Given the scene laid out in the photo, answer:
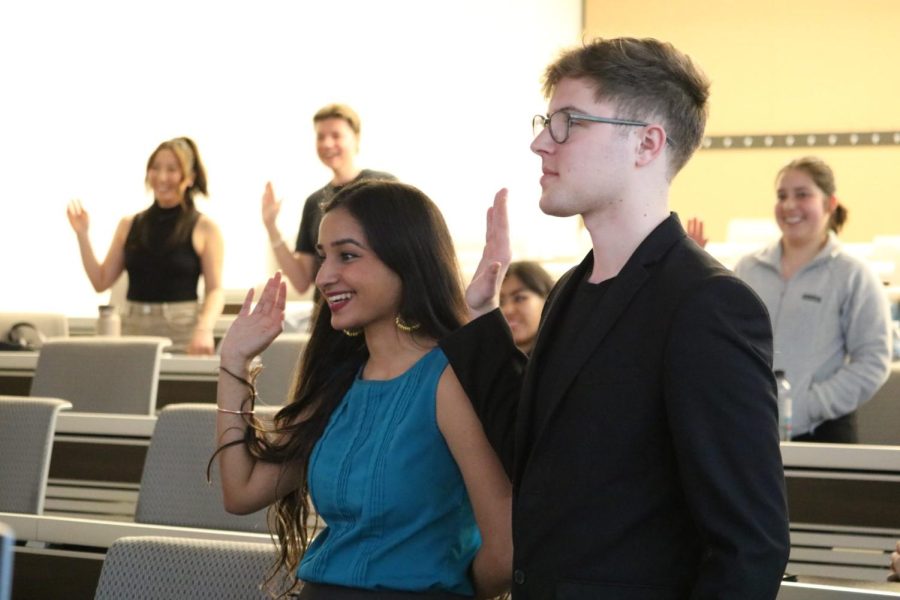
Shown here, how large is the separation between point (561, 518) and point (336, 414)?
58 centimetres

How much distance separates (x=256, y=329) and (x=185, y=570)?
1.27ft

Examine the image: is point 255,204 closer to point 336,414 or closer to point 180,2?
point 180,2

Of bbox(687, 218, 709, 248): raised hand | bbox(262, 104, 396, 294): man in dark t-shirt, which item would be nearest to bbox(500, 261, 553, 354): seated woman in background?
bbox(687, 218, 709, 248): raised hand

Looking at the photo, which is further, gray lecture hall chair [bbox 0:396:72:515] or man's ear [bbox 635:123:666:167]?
gray lecture hall chair [bbox 0:396:72:515]

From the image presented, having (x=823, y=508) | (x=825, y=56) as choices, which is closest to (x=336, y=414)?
(x=823, y=508)

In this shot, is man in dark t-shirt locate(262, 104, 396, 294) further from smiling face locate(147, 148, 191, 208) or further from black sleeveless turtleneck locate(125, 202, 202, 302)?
smiling face locate(147, 148, 191, 208)

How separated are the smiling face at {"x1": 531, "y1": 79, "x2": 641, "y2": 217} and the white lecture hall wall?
6.25 m

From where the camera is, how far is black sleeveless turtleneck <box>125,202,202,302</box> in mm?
5090

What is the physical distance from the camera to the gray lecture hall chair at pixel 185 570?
1929mm

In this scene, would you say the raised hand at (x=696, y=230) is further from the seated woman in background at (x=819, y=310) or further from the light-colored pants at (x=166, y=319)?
the light-colored pants at (x=166, y=319)

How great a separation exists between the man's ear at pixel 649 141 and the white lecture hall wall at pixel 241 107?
6304 mm

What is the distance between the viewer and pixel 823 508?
321 cm

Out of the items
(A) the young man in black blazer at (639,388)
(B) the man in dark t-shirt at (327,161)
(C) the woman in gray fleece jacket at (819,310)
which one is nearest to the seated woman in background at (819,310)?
(C) the woman in gray fleece jacket at (819,310)

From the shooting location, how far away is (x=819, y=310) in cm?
398
